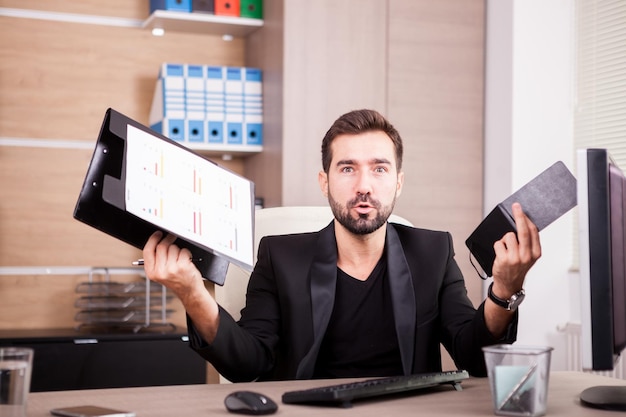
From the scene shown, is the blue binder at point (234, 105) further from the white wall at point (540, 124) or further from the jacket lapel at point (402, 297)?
the jacket lapel at point (402, 297)

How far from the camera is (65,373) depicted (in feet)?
10.1

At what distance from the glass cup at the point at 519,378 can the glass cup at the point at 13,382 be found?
0.70 meters

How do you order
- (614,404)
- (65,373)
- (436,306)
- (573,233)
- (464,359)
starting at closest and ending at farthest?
(614,404) → (464,359) → (436,306) → (65,373) → (573,233)

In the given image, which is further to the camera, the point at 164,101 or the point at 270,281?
the point at 164,101

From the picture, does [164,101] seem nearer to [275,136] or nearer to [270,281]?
[275,136]

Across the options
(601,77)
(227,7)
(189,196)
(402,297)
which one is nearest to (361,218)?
(402,297)

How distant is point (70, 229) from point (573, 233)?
7.12 ft

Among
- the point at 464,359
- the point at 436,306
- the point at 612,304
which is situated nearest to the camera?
the point at 612,304

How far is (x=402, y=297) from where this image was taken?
6.61ft

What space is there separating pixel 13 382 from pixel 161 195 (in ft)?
1.28

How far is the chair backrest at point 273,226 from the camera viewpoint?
2.15 m

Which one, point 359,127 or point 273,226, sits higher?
point 359,127

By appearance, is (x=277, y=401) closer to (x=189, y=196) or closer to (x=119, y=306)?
(x=189, y=196)

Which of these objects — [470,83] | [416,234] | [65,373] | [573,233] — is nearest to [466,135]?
[470,83]
